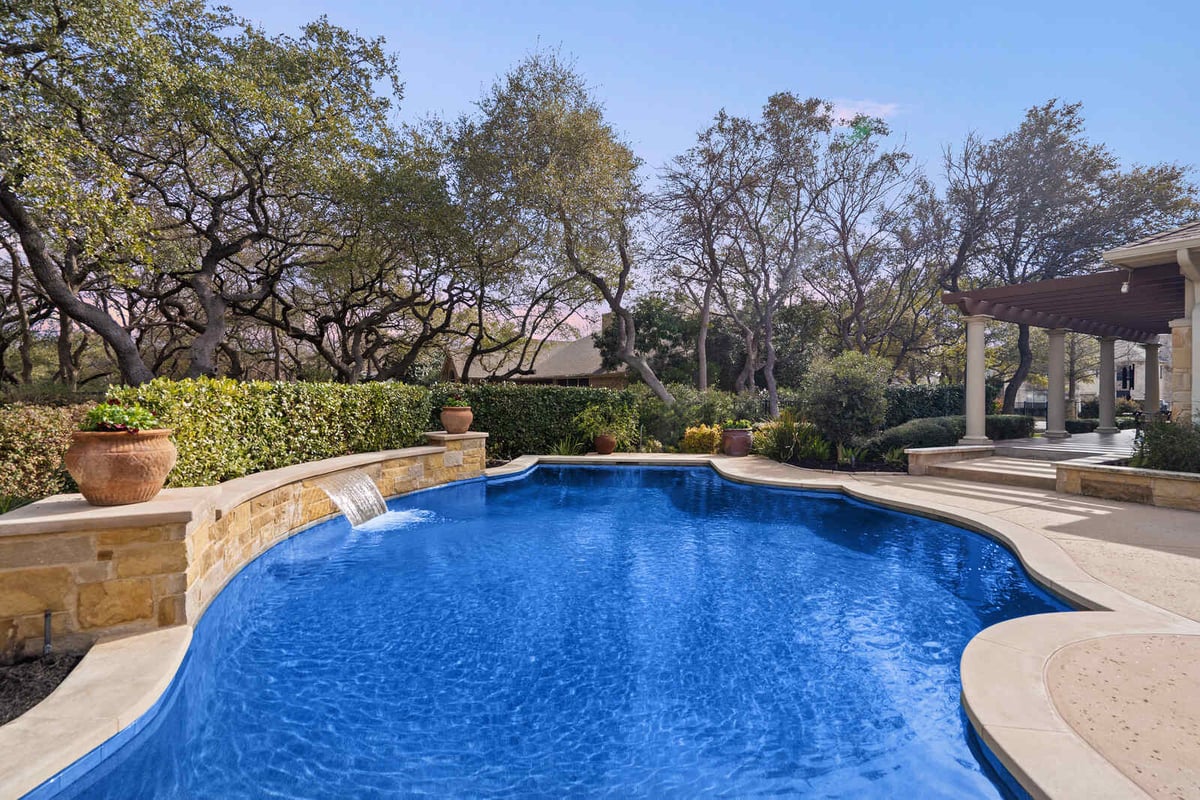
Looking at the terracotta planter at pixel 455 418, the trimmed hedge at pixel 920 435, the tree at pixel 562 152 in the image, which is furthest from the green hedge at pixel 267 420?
the trimmed hedge at pixel 920 435

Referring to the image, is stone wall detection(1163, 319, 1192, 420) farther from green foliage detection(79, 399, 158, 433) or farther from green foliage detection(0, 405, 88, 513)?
green foliage detection(0, 405, 88, 513)

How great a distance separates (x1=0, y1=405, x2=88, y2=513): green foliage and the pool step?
1367cm

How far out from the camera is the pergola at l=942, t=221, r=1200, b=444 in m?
8.92

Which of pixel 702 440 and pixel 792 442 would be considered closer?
pixel 792 442

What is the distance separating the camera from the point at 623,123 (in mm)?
17562

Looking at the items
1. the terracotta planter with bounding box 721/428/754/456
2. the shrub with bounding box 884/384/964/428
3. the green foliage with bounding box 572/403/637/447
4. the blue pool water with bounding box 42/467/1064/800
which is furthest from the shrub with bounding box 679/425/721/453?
the blue pool water with bounding box 42/467/1064/800

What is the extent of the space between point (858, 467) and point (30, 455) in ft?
44.0

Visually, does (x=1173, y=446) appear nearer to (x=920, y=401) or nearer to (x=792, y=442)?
(x=792, y=442)

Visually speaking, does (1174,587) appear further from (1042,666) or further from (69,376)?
(69,376)

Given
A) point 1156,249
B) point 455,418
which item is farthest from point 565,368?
point 1156,249

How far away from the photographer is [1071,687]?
9.95 ft

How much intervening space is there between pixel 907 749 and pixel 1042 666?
3.35 feet

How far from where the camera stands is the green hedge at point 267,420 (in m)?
6.09

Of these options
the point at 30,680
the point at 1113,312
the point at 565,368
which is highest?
the point at 1113,312
